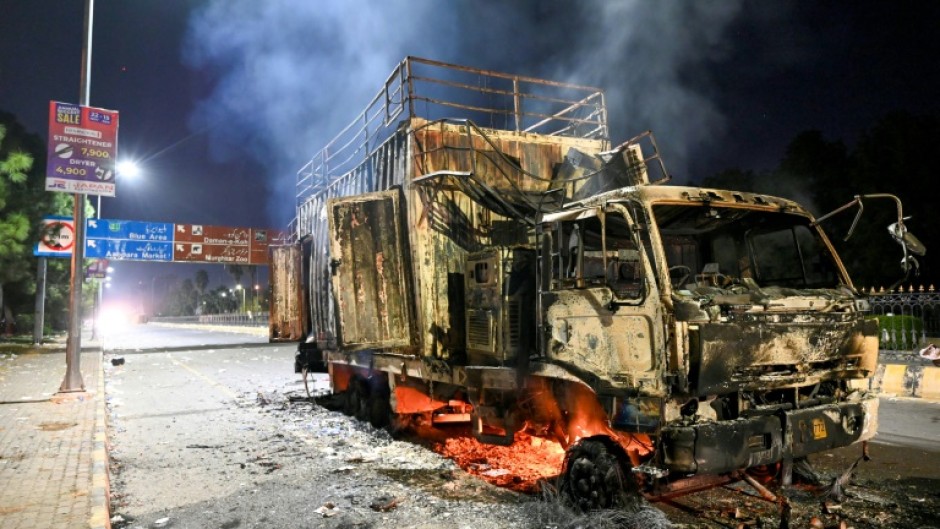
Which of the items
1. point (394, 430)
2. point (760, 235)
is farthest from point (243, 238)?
point (760, 235)

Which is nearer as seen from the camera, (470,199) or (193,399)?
A: (470,199)

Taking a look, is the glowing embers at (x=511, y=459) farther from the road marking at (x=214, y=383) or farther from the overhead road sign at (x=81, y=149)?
the overhead road sign at (x=81, y=149)

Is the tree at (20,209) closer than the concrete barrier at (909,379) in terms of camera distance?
No

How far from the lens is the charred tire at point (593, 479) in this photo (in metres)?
4.35

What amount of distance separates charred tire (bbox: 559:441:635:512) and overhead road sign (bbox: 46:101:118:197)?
10.1 metres

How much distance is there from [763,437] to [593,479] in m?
1.20

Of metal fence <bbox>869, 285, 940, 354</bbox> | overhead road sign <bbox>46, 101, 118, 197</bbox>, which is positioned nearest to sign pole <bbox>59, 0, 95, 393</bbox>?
overhead road sign <bbox>46, 101, 118, 197</bbox>

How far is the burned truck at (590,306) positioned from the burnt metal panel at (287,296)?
2.92 metres

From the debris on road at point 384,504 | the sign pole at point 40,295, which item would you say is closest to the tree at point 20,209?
the sign pole at point 40,295

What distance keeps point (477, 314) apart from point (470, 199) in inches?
56.5

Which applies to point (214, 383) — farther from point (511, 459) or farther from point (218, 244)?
point (218, 244)

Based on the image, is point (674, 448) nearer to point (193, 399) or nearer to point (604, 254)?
point (604, 254)

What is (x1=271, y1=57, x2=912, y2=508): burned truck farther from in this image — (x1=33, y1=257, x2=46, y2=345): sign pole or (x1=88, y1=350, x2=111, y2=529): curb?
(x1=33, y1=257, x2=46, y2=345): sign pole

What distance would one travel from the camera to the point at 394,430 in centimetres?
802
